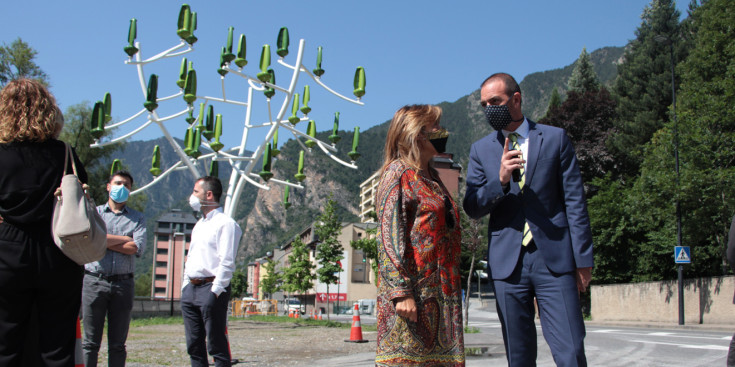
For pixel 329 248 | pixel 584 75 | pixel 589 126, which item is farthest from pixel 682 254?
pixel 584 75

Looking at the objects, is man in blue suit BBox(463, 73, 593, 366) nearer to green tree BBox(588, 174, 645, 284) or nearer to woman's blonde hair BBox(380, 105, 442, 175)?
woman's blonde hair BBox(380, 105, 442, 175)

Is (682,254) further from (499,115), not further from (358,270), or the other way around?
(358,270)

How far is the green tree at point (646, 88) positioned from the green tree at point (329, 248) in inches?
782

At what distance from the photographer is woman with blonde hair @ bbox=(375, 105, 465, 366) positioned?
3.15 meters

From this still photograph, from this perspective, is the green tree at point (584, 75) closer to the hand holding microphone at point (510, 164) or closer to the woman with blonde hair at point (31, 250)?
the hand holding microphone at point (510, 164)

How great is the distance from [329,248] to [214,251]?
80.1ft

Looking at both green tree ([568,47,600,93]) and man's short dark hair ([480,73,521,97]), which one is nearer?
man's short dark hair ([480,73,521,97])

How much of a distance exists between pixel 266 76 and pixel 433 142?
15.7 meters

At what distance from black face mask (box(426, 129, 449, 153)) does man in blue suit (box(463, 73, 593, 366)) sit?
1.14 feet

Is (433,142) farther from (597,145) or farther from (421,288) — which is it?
(597,145)

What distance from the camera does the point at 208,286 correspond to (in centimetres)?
554

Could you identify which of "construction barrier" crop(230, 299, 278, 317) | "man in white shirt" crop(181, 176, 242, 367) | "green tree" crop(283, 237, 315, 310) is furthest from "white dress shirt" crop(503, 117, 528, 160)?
"construction barrier" crop(230, 299, 278, 317)

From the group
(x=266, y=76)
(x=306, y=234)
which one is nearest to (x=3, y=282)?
(x=266, y=76)

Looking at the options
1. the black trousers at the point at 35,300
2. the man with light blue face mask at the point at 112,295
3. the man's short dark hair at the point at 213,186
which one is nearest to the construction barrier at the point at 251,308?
the man's short dark hair at the point at 213,186
